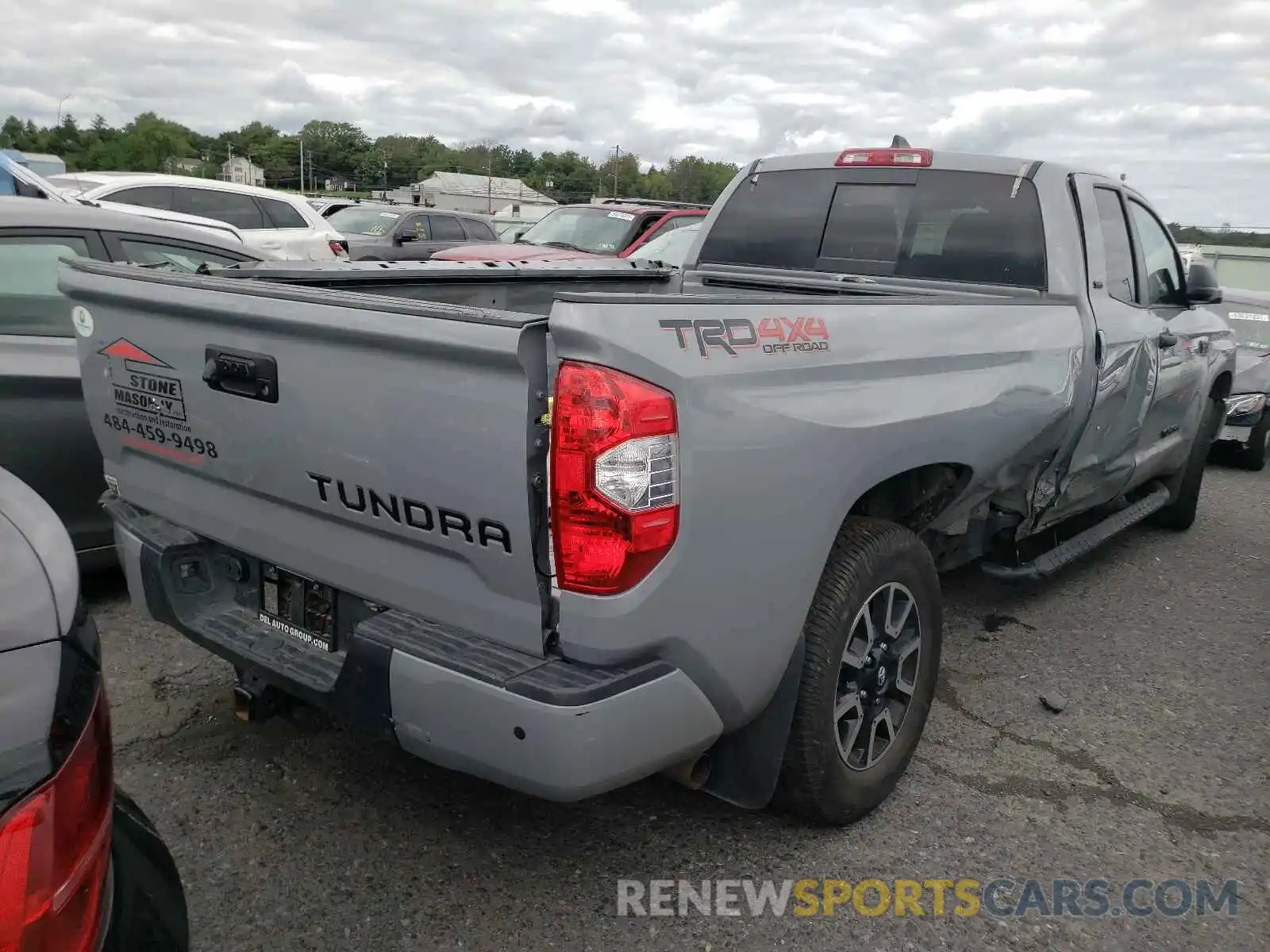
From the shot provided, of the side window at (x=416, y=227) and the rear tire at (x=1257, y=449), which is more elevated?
the side window at (x=416, y=227)

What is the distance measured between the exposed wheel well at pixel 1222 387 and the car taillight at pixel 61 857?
21.2 ft

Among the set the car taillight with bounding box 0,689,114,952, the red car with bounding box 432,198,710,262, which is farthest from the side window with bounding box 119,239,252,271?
the red car with bounding box 432,198,710,262

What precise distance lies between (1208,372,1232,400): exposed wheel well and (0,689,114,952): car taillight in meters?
6.47

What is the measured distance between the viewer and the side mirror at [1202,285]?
4.96 m

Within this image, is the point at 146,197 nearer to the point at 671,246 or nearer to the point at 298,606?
the point at 671,246

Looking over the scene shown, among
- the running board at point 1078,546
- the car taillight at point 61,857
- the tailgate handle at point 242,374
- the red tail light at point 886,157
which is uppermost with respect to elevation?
the red tail light at point 886,157

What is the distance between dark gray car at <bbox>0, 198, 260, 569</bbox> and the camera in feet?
13.8

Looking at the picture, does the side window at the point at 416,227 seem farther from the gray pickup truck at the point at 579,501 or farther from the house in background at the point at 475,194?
the house in background at the point at 475,194

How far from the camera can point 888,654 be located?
10.3ft

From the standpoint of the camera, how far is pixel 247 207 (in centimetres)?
1216

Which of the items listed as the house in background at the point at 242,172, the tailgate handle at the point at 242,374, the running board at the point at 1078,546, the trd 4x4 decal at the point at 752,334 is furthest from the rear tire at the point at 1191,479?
the house in background at the point at 242,172

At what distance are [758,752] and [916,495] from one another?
41.5 inches

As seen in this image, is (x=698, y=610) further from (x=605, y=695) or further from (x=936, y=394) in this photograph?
(x=936, y=394)

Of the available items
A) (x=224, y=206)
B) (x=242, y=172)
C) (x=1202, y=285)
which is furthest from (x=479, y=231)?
(x=242, y=172)
